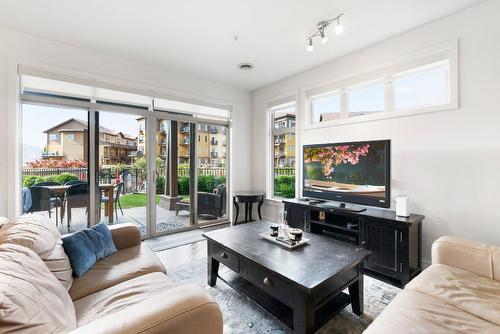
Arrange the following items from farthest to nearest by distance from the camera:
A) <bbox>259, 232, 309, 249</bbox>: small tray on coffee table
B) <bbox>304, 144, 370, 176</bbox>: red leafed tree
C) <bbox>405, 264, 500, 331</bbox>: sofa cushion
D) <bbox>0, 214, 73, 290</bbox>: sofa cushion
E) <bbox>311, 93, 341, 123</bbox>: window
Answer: <bbox>311, 93, 341, 123</bbox>: window
<bbox>304, 144, 370, 176</bbox>: red leafed tree
<bbox>259, 232, 309, 249</bbox>: small tray on coffee table
<bbox>0, 214, 73, 290</bbox>: sofa cushion
<bbox>405, 264, 500, 331</bbox>: sofa cushion

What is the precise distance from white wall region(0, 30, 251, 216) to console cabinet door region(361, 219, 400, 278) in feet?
8.62

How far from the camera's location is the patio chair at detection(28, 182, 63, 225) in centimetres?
296

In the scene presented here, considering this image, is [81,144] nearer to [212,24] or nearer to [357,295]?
[212,24]

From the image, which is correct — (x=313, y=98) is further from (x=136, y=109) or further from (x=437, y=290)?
(x=437, y=290)

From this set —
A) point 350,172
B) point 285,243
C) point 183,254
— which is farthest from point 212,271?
point 350,172

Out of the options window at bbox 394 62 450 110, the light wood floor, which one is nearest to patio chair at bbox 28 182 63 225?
the light wood floor

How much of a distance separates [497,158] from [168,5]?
3392mm

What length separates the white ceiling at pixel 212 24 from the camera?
2.25 metres

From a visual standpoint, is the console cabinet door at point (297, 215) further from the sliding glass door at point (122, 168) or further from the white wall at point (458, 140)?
the sliding glass door at point (122, 168)

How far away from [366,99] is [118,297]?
11.0ft

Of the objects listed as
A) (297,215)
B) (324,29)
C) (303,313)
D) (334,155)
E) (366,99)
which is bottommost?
(303,313)

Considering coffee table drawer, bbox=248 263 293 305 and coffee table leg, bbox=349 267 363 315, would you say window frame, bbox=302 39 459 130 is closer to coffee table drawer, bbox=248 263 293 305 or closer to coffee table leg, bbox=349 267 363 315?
coffee table leg, bbox=349 267 363 315

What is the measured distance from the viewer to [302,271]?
1.56 meters

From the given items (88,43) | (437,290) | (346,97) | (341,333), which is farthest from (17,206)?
(346,97)
